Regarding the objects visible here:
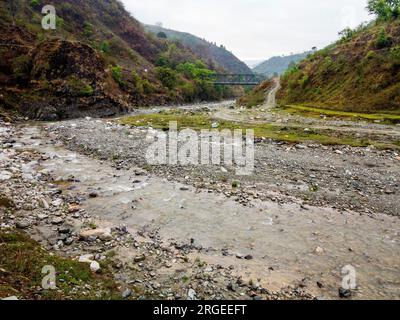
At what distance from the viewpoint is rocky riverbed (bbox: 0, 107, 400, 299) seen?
7.56 metres

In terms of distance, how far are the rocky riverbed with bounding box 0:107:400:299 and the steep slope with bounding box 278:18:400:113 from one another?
27207mm

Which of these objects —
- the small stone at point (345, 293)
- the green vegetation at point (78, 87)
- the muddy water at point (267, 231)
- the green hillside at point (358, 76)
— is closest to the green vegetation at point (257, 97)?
→ the green hillside at point (358, 76)

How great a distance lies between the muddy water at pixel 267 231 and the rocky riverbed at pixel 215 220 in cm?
4

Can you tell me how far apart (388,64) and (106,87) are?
39990 mm

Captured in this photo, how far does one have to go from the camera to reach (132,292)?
22.1 ft

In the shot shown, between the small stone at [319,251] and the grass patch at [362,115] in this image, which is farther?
the grass patch at [362,115]

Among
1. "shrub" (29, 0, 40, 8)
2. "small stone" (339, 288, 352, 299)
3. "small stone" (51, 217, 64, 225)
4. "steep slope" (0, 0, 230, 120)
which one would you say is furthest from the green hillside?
"shrub" (29, 0, 40, 8)

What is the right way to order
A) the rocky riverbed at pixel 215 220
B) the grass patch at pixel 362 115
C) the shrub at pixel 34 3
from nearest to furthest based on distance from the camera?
the rocky riverbed at pixel 215 220, the grass patch at pixel 362 115, the shrub at pixel 34 3

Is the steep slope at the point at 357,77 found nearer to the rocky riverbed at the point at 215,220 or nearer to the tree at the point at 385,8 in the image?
the tree at the point at 385,8

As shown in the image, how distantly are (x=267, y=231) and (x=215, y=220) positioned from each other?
1.79 metres

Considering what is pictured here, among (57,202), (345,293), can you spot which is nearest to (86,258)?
(57,202)

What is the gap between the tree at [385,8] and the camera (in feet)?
198

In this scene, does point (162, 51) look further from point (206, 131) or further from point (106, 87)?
point (206, 131)

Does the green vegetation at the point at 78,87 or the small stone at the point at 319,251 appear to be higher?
the green vegetation at the point at 78,87
